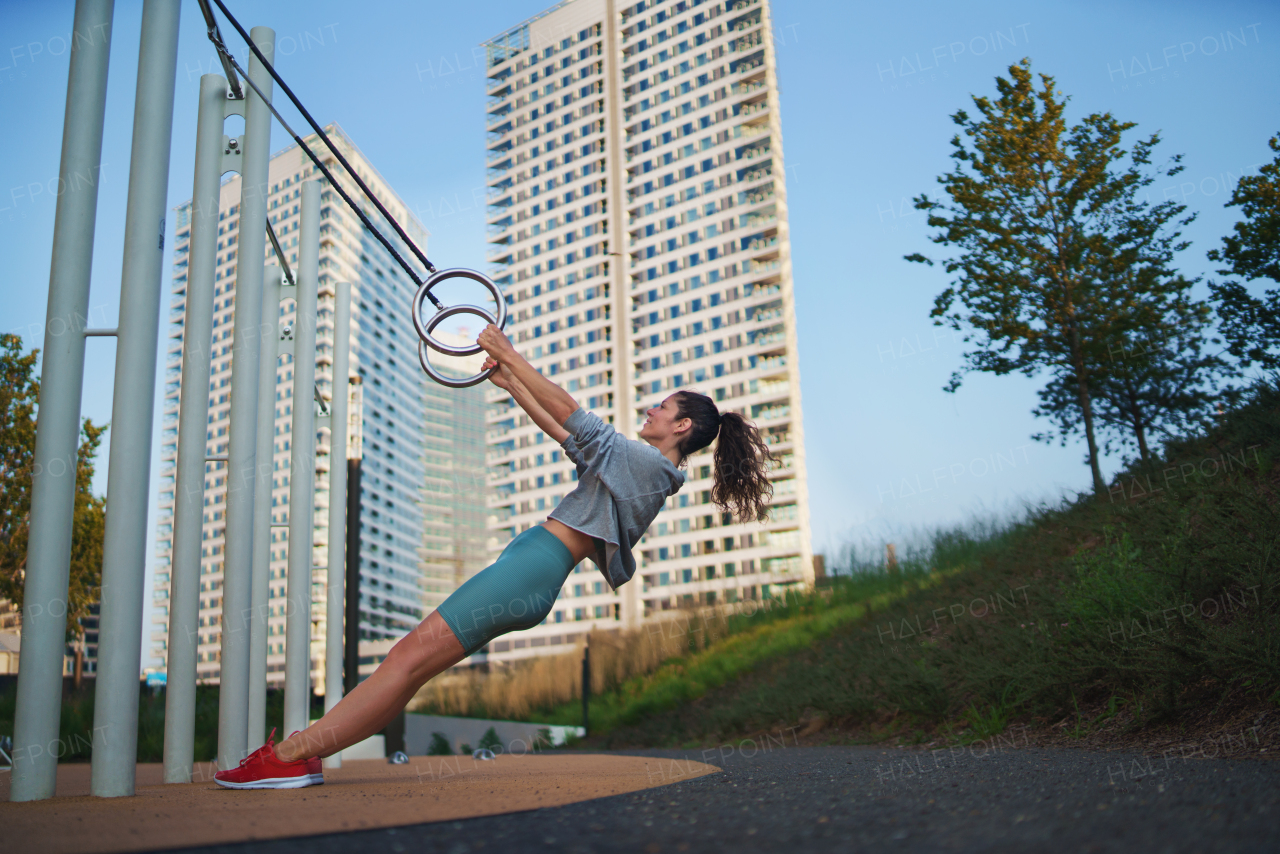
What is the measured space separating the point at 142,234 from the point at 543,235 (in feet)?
241

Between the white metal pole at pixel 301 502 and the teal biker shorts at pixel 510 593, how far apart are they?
9.96 ft

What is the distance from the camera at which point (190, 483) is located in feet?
11.3

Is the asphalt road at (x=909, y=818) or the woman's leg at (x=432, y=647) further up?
the woman's leg at (x=432, y=647)

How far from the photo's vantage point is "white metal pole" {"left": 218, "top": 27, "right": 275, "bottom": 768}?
376 cm

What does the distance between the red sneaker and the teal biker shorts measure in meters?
0.61

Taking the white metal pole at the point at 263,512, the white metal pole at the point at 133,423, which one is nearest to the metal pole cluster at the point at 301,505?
the white metal pole at the point at 263,512

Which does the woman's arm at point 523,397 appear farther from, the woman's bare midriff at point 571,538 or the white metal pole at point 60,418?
the white metal pole at point 60,418

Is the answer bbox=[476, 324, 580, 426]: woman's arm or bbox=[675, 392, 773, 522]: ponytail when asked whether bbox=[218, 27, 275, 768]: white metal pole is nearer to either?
bbox=[476, 324, 580, 426]: woman's arm

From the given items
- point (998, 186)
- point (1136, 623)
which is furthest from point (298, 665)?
point (998, 186)

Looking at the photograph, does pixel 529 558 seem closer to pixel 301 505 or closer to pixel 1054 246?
pixel 301 505

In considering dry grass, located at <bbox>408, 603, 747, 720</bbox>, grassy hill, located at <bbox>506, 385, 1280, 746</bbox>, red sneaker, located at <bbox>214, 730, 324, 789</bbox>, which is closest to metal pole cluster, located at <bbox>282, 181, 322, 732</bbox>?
red sneaker, located at <bbox>214, 730, 324, 789</bbox>

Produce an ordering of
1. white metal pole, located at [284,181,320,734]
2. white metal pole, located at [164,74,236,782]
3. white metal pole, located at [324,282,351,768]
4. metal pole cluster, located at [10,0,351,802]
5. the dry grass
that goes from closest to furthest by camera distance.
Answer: metal pole cluster, located at [10,0,351,802], white metal pole, located at [164,74,236,782], white metal pole, located at [284,181,320,734], white metal pole, located at [324,282,351,768], the dry grass

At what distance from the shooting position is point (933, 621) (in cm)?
764

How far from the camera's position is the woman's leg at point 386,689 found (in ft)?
7.90
